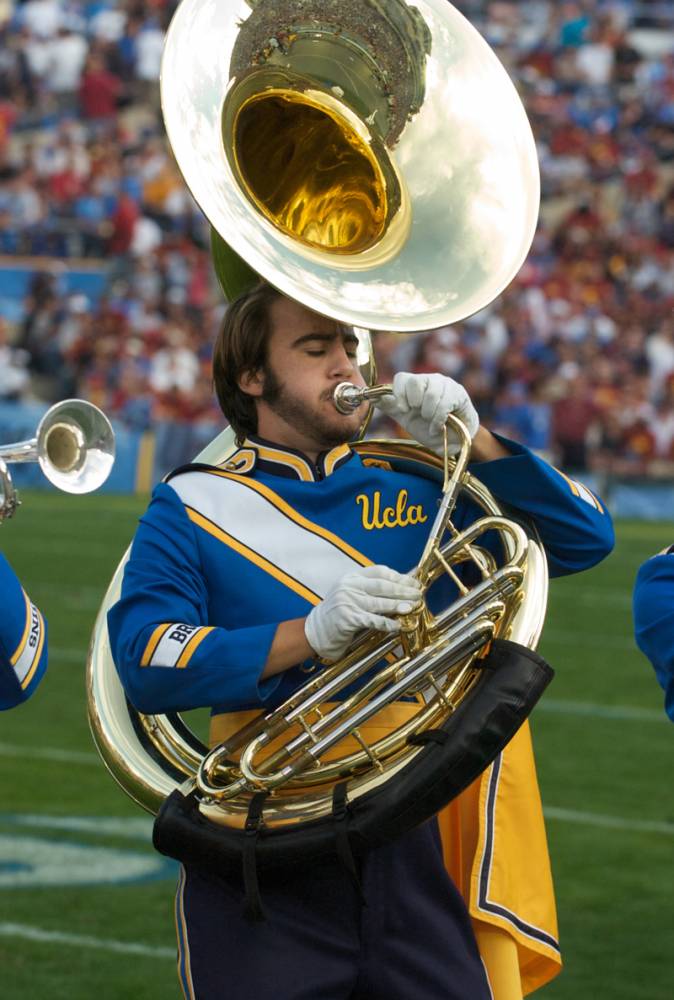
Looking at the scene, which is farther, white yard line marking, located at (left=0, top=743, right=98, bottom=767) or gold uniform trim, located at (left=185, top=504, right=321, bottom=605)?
white yard line marking, located at (left=0, top=743, right=98, bottom=767)

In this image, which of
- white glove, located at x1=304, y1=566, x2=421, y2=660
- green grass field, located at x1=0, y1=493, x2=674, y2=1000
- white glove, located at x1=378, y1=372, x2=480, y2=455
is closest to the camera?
white glove, located at x1=304, y1=566, x2=421, y2=660

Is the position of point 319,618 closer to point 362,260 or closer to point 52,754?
point 362,260

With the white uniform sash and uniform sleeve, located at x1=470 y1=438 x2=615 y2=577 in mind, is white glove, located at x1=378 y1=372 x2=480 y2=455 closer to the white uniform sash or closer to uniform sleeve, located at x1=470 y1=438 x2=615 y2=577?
uniform sleeve, located at x1=470 y1=438 x2=615 y2=577

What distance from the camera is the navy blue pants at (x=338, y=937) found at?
266cm

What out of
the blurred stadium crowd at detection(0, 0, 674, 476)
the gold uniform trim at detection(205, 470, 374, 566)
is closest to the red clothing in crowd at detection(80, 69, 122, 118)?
the blurred stadium crowd at detection(0, 0, 674, 476)

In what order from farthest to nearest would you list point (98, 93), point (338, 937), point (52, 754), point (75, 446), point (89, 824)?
1. point (98, 93)
2. point (52, 754)
3. point (89, 824)
4. point (75, 446)
5. point (338, 937)

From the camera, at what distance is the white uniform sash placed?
2867 millimetres

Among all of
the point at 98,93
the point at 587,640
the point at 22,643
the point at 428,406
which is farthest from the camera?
the point at 98,93

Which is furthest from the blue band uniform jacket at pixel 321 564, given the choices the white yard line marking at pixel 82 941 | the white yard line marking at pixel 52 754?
the white yard line marking at pixel 52 754

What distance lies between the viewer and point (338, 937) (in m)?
2.70

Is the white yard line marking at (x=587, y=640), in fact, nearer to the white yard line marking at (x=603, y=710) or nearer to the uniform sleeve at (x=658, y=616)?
the white yard line marking at (x=603, y=710)

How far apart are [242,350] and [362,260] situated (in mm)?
240

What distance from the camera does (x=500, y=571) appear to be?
274cm

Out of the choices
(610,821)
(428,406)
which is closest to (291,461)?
(428,406)
